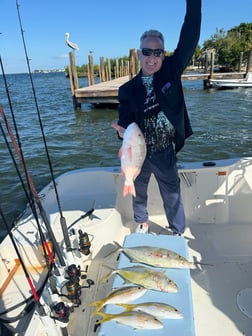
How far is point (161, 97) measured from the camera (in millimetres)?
2303

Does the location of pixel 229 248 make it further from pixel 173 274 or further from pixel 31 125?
pixel 31 125

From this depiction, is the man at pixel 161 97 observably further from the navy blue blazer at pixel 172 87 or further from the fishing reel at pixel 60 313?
the fishing reel at pixel 60 313

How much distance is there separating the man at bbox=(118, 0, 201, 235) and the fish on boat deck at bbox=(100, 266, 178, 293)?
103 centimetres

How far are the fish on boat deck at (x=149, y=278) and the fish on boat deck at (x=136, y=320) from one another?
216 mm

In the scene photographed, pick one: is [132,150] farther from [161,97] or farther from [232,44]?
[232,44]

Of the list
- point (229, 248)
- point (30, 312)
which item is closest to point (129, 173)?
point (30, 312)

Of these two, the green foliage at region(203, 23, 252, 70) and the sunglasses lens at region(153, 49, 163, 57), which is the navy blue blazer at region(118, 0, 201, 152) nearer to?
the sunglasses lens at region(153, 49, 163, 57)

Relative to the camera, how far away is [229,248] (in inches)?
121

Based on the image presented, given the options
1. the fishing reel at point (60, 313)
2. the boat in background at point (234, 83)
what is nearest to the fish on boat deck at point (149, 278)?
the fishing reel at point (60, 313)

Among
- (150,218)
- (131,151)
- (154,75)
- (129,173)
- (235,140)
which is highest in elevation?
(154,75)

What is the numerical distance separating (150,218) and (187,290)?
2.03 meters

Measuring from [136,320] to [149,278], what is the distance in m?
0.30

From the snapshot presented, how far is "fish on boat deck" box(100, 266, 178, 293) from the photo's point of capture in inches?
68.6

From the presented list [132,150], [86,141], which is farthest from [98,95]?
[132,150]
